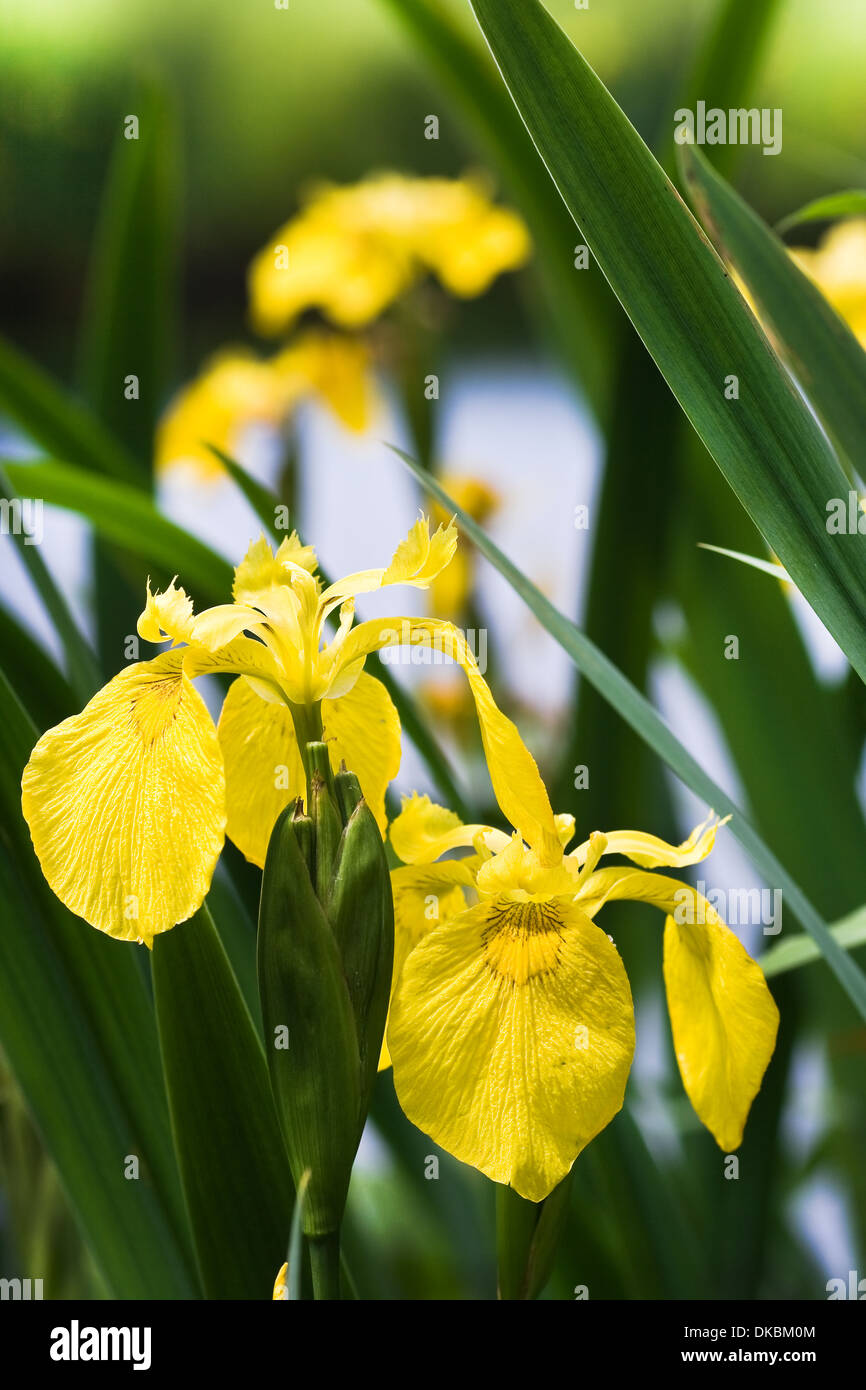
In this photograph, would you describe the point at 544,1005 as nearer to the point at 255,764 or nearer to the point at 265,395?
the point at 255,764

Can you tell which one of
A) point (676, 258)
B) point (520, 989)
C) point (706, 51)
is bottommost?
point (520, 989)

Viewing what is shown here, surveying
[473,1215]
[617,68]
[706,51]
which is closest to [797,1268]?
[473,1215]

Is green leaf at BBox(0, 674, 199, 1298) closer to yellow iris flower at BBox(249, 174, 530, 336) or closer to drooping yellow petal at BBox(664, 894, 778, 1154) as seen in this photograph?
drooping yellow petal at BBox(664, 894, 778, 1154)

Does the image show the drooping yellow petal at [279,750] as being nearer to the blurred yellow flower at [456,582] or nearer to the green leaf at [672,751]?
the green leaf at [672,751]

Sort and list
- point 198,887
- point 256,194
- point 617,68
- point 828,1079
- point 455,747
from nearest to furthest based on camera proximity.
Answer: point 198,887 < point 828,1079 < point 455,747 < point 617,68 < point 256,194

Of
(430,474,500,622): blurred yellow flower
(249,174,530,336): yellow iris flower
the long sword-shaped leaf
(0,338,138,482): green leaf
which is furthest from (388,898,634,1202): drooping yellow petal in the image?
(249,174,530,336): yellow iris flower

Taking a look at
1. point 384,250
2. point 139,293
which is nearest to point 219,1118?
point 139,293
